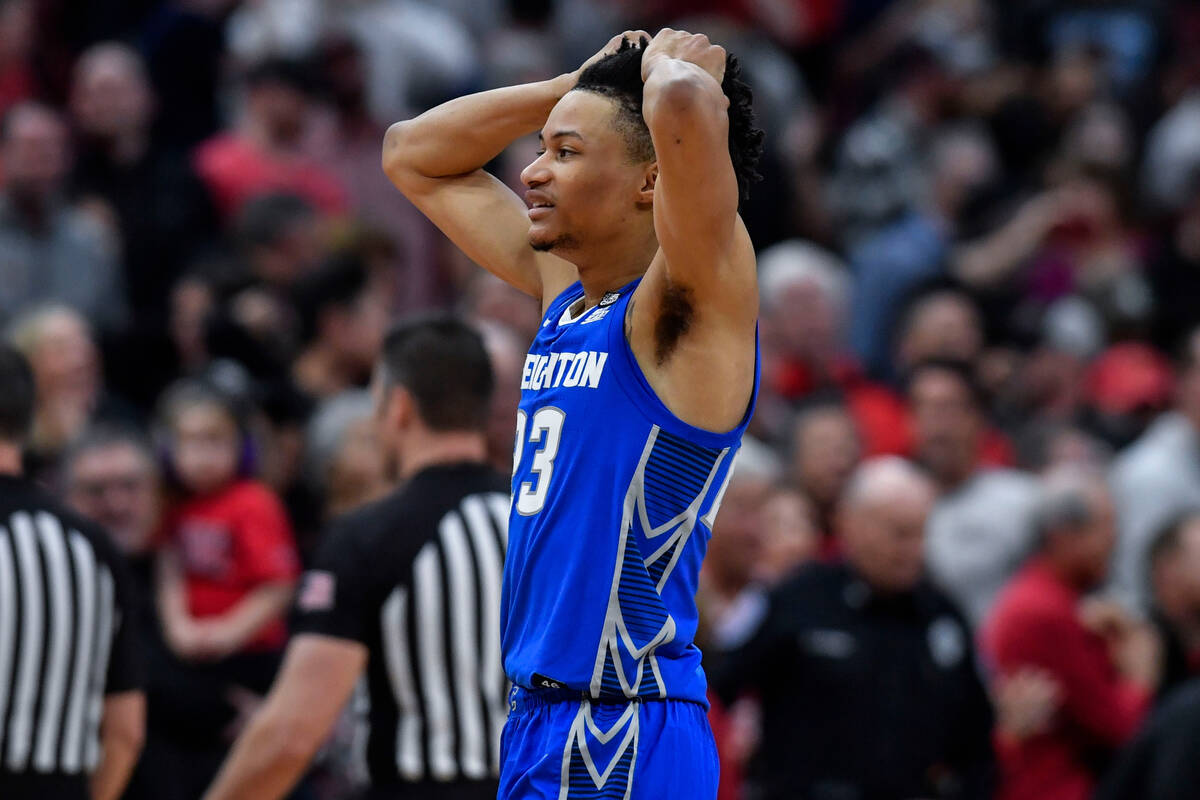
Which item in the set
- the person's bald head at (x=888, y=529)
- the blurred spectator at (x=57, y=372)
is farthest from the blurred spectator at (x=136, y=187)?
the person's bald head at (x=888, y=529)

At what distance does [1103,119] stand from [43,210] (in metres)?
8.26

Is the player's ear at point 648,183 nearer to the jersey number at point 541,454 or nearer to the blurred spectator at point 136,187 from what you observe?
the jersey number at point 541,454

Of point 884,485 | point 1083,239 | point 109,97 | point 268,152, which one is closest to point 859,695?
point 884,485

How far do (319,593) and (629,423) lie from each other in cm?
196

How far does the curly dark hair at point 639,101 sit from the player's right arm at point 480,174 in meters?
0.35

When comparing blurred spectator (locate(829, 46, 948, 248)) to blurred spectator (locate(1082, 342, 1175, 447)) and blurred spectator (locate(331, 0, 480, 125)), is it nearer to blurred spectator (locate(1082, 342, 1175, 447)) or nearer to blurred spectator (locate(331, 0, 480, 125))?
blurred spectator (locate(1082, 342, 1175, 447))

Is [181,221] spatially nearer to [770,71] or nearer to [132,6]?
[132,6]

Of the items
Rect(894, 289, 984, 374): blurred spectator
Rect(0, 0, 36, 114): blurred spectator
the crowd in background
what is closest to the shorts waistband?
the crowd in background

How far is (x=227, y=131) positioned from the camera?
12.8 metres

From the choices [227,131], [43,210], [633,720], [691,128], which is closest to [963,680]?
[633,720]

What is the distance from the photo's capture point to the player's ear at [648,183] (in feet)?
13.9

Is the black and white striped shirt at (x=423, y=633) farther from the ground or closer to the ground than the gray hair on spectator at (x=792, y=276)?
closer to the ground

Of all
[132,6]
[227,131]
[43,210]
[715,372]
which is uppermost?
[132,6]

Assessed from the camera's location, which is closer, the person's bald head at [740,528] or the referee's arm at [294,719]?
the referee's arm at [294,719]
